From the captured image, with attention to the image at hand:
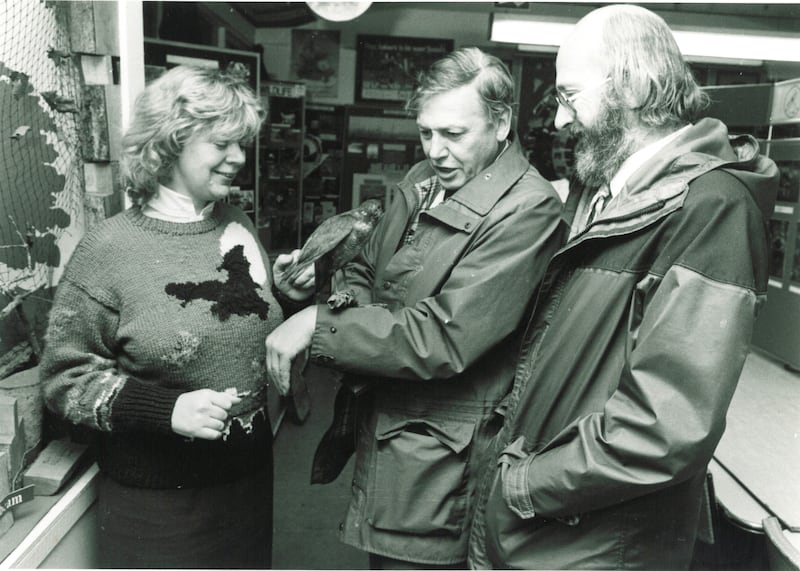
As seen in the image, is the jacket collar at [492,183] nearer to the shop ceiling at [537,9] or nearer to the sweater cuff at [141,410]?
the sweater cuff at [141,410]

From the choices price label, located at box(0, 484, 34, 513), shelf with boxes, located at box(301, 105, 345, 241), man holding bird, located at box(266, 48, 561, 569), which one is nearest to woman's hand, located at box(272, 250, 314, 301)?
man holding bird, located at box(266, 48, 561, 569)

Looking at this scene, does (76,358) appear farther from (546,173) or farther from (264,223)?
(546,173)

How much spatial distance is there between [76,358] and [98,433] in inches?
10.1

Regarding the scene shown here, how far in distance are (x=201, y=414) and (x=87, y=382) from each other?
0.27 metres

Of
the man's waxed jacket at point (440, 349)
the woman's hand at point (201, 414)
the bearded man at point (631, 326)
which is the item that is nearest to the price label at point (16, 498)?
the woman's hand at point (201, 414)

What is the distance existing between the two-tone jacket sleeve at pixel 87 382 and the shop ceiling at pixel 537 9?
7.63 ft

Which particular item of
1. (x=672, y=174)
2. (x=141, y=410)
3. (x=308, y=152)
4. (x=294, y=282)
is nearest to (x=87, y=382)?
(x=141, y=410)

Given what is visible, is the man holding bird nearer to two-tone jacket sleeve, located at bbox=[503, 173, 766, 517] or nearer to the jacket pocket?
the jacket pocket

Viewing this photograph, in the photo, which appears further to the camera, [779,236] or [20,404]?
[779,236]

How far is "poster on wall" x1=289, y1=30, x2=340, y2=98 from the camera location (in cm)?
522

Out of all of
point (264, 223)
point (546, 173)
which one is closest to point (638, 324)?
point (264, 223)

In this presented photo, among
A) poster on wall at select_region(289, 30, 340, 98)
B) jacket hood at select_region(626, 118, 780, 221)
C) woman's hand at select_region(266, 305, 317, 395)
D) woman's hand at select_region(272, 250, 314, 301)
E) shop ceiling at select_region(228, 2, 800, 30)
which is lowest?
woman's hand at select_region(266, 305, 317, 395)

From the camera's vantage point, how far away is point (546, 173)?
5125mm

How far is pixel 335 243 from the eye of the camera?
177 centimetres
